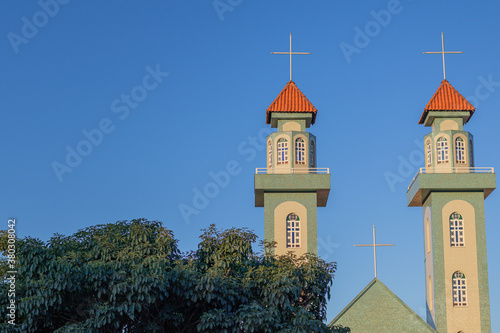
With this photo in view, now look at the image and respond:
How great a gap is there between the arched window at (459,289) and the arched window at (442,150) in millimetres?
5303

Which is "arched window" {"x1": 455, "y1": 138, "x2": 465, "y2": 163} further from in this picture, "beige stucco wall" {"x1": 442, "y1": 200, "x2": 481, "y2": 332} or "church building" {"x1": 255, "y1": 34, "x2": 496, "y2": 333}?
"beige stucco wall" {"x1": 442, "y1": 200, "x2": 481, "y2": 332}

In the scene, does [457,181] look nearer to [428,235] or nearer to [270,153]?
[428,235]

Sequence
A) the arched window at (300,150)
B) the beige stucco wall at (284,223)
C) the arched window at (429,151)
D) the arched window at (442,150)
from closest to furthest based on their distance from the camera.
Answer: the beige stucco wall at (284,223) → the arched window at (300,150) → the arched window at (442,150) → the arched window at (429,151)

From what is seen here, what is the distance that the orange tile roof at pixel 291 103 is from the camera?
125 ft

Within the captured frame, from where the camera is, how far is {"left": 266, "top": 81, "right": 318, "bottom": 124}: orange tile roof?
3797 cm

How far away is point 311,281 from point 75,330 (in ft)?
22.6

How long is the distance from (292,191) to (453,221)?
743 centimetres

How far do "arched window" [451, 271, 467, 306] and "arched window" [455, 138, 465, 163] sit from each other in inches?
209

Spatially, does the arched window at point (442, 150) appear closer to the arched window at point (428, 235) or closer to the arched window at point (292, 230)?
the arched window at point (428, 235)

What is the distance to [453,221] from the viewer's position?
36.6m

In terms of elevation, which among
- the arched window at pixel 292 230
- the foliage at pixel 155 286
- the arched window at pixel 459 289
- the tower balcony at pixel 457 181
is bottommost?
the foliage at pixel 155 286

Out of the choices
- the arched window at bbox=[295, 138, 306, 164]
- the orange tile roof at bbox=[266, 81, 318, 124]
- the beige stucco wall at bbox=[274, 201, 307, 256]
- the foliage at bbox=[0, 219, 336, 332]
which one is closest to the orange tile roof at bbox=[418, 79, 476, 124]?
Answer: the orange tile roof at bbox=[266, 81, 318, 124]

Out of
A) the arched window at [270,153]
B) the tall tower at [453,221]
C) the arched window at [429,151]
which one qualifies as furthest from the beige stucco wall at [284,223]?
the arched window at [429,151]

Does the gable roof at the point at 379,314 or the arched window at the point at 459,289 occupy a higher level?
the arched window at the point at 459,289
